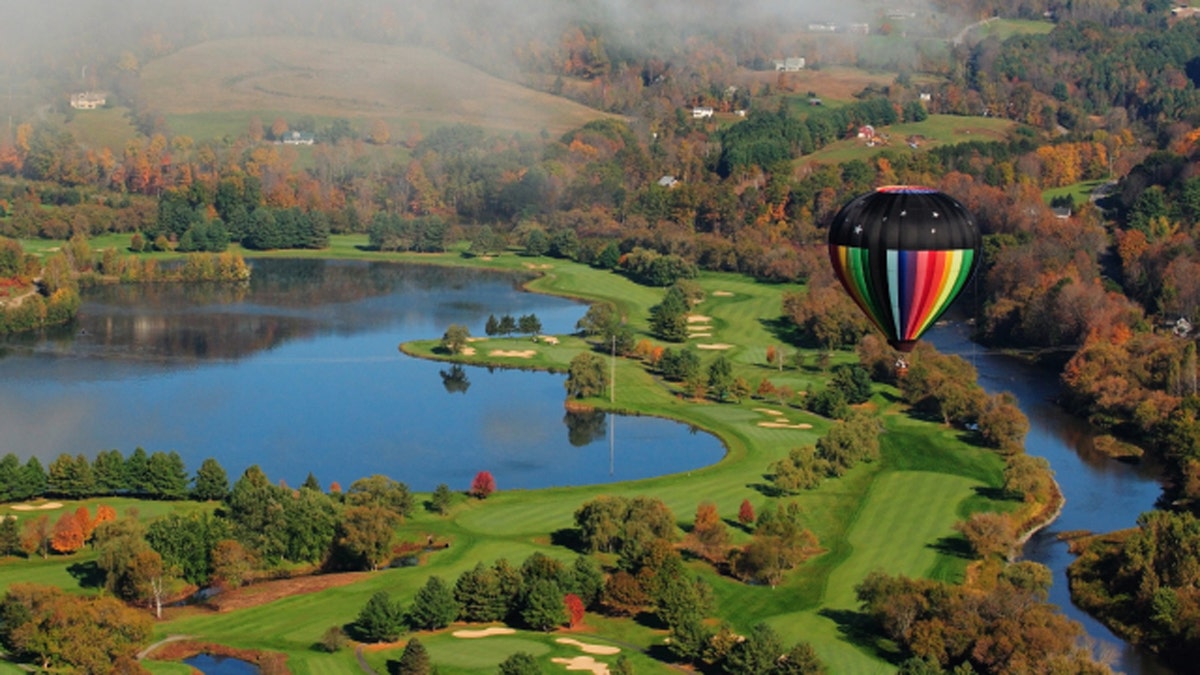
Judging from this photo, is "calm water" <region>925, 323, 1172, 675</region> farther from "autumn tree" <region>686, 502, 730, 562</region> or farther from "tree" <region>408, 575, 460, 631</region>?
"tree" <region>408, 575, 460, 631</region>

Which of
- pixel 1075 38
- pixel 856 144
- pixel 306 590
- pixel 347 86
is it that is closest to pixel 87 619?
pixel 306 590

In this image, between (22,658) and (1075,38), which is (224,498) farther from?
(1075,38)

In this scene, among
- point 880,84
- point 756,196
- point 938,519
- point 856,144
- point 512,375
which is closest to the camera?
point 938,519

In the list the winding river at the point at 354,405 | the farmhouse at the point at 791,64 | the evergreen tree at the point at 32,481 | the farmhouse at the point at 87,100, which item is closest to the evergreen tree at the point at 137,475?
the evergreen tree at the point at 32,481

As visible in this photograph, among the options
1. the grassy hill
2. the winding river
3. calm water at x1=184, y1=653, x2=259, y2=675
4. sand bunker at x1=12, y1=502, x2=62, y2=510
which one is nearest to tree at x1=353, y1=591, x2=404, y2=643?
calm water at x1=184, y1=653, x2=259, y2=675

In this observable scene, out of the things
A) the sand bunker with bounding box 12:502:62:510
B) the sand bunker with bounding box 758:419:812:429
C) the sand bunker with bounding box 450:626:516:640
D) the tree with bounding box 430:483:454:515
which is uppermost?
the sand bunker with bounding box 758:419:812:429

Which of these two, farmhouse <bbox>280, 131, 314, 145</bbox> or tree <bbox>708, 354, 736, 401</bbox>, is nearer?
tree <bbox>708, 354, 736, 401</bbox>
